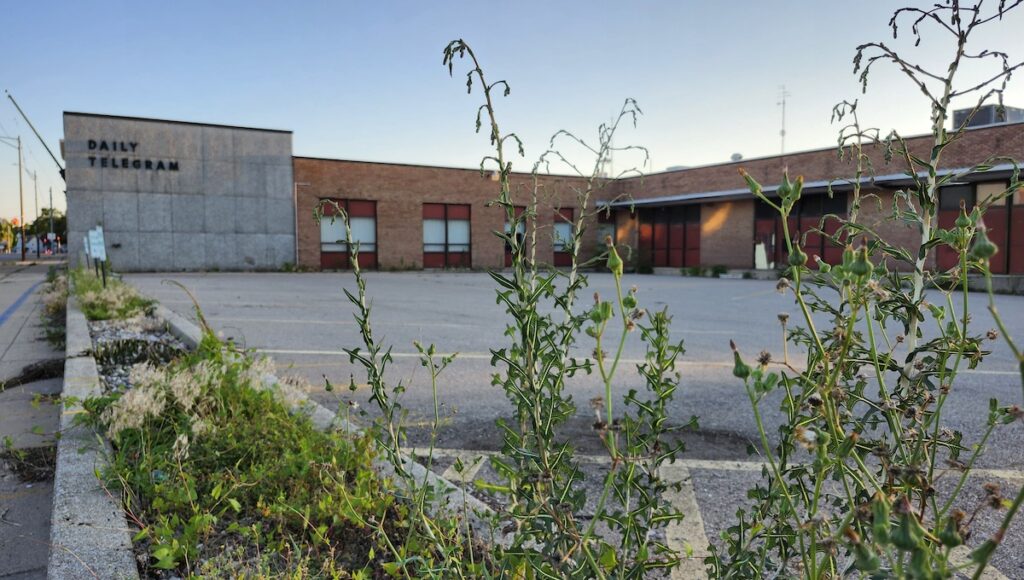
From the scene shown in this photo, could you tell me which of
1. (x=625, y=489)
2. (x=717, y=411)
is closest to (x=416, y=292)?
(x=717, y=411)

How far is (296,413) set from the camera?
374 centimetres

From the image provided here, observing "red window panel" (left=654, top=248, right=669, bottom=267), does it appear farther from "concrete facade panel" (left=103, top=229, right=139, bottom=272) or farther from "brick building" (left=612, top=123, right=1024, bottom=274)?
"concrete facade panel" (left=103, top=229, right=139, bottom=272)

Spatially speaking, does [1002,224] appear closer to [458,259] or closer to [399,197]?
[458,259]

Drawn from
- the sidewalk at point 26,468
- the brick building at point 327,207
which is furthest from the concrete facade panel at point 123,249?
the sidewalk at point 26,468

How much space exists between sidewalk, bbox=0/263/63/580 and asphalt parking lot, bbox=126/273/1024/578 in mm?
1507

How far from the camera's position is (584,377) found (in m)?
6.09

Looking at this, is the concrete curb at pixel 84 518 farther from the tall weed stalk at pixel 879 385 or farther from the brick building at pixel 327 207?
the brick building at pixel 327 207

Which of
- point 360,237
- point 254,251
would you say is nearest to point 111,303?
point 254,251

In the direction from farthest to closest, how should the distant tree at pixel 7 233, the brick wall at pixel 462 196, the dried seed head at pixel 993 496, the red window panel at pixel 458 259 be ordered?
1. the distant tree at pixel 7 233
2. the red window panel at pixel 458 259
3. the brick wall at pixel 462 196
4. the dried seed head at pixel 993 496

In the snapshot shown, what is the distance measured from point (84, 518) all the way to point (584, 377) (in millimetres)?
4229

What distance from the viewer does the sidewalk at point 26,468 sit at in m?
2.62

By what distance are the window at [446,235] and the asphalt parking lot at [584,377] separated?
18.3m

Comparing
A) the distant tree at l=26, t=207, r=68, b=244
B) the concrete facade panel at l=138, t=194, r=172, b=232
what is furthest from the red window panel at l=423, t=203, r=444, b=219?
the distant tree at l=26, t=207, r=68, b=244

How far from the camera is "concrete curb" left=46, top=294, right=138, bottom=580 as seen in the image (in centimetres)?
215
